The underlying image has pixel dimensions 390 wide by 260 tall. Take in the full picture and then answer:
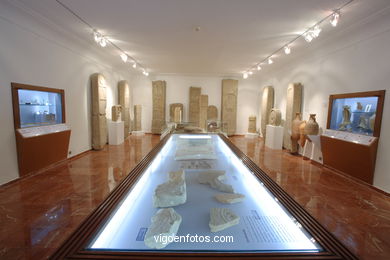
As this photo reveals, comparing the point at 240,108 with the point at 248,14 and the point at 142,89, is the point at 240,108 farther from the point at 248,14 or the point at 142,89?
the point at 248,14

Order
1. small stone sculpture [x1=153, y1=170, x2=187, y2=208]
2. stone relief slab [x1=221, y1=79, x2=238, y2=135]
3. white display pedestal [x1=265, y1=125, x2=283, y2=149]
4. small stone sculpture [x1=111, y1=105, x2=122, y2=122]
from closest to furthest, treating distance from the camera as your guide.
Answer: small stone sculpture [x1=153, y1=170, x2=187, y2=208] → white display pedestal [x1=265, y1=125, x2=283, y2=149] → small stone sculpture [x1=111, y1=105, x2=122, y2=122] → stone relief slab [x1=221, y1=79, x2=238, y2=135]

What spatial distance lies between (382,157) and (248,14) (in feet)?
11.5

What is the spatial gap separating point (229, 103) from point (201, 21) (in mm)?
6238

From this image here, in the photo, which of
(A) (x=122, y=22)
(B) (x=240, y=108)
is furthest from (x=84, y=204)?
(B) (x=240, y=108)

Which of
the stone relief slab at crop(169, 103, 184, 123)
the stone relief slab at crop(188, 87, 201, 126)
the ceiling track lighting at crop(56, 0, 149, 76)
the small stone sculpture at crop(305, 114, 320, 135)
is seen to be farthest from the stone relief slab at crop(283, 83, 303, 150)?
the ceiling track lighting at crop(56, 0, 149, 76)

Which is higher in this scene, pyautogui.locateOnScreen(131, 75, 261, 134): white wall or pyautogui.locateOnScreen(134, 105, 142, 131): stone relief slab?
pyautogui.locateOnScreen(131, 75, 261, 134): white wall

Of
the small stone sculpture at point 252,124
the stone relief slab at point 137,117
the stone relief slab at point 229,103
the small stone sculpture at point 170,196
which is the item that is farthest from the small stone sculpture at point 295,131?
the stone relief slab at point 137,117

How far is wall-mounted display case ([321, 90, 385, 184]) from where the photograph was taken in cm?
357

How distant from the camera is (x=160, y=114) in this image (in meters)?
9.65

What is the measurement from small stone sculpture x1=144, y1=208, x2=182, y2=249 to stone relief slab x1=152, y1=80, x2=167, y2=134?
8.51 m

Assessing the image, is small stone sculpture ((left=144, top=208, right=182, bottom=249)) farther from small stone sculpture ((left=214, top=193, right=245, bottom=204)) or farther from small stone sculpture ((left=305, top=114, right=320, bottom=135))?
small stone sculpture ((left=305, top=114, right=320, bottom=135))

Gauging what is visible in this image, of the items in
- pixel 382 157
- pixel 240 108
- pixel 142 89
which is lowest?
pixel 382 157

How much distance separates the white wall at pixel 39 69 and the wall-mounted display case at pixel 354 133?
657cm

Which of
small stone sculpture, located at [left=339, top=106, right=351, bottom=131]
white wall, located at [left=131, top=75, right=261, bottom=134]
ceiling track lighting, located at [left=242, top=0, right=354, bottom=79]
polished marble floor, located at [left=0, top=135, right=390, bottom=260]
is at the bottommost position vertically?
polished marble floor, located at [left=0, top=135, right=390, bottom=260]
